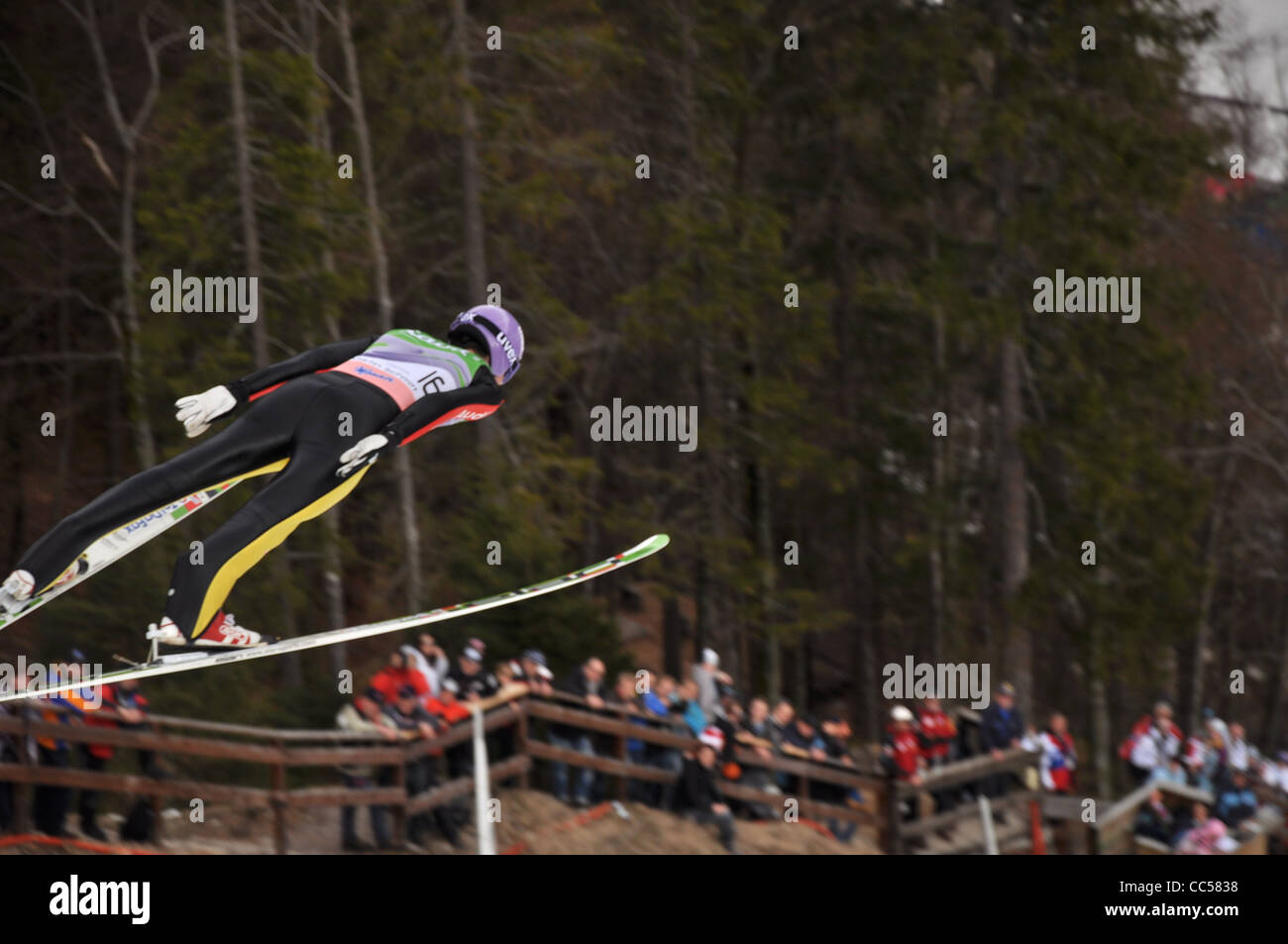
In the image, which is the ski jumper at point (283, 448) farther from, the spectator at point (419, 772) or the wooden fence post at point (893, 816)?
the wooden fence post at point (893, 816)

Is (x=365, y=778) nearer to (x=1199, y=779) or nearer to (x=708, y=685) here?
(x=708, y=685)

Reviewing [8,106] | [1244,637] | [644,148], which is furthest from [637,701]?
[1244,637]

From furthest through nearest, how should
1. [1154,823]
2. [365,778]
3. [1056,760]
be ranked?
1. [1056,760]
2. [1154,823]
3. [365,778]


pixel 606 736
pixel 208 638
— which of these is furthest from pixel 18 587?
pixel 606 736

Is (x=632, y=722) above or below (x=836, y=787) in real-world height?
above

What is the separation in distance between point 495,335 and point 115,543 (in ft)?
5.84

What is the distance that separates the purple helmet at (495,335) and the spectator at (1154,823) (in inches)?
255

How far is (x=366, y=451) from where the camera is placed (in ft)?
20.6

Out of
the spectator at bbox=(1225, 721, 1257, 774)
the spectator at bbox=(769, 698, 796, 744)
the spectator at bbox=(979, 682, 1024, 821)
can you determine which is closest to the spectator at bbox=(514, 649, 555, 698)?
the spectator at bbox=(769, 698, 796, 744)

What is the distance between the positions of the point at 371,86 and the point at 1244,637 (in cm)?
1877

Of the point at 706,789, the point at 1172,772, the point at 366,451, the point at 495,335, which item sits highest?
the point at 495,335

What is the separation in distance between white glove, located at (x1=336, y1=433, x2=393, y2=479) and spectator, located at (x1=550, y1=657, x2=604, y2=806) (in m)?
4.27

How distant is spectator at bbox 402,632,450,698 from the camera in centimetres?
1016

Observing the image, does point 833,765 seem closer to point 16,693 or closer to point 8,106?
point 16,693
